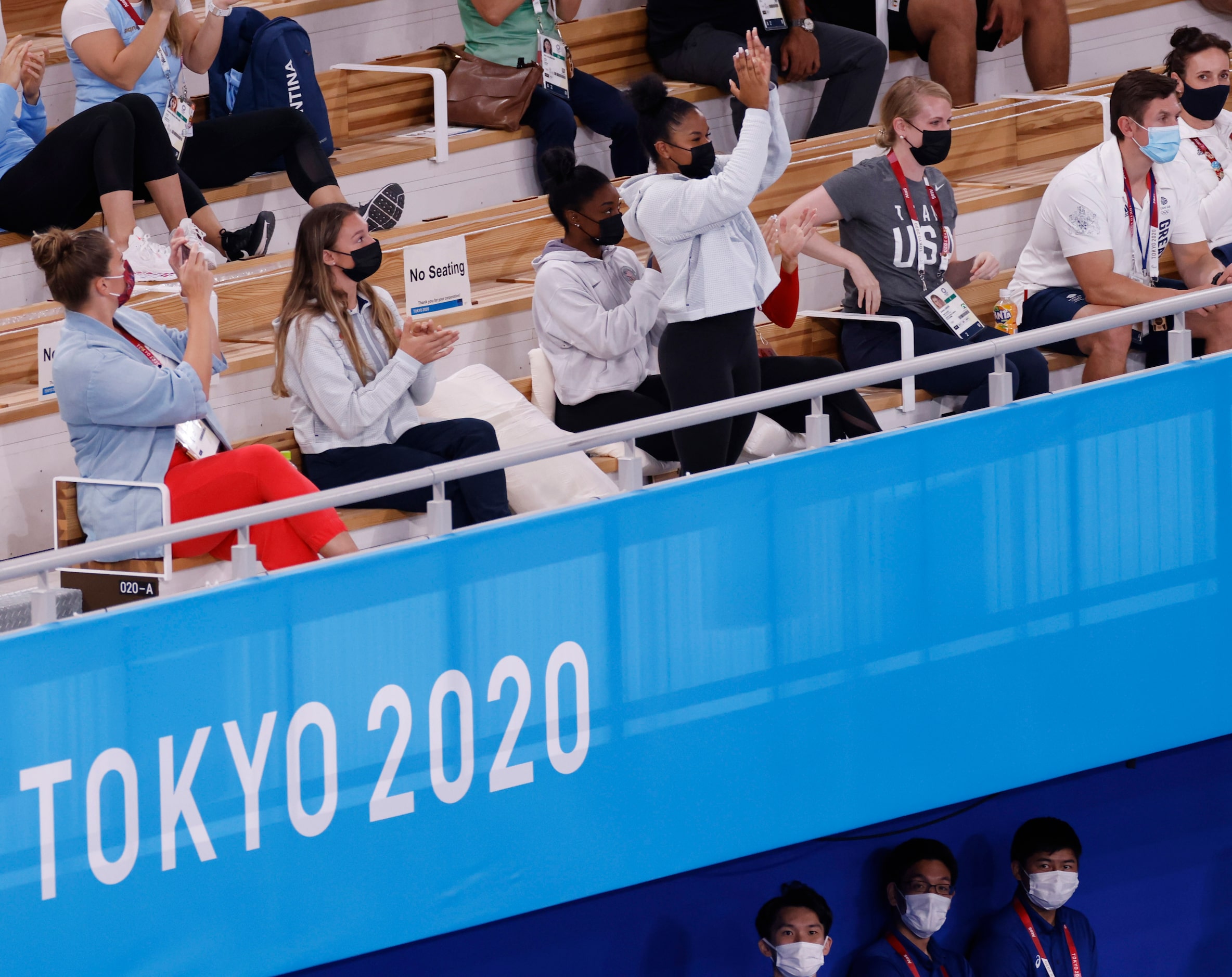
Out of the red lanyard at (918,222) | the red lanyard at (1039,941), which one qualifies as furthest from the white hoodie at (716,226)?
the red lanyard at (1039,941)

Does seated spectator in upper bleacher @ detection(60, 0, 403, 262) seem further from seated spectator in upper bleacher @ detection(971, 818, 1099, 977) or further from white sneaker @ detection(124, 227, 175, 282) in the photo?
seated spectator in upper bleacher @ detection(971, 818, 1099, 977)

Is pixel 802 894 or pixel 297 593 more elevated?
pixel 297 593

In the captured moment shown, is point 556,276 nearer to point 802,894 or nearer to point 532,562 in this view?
point 532,562

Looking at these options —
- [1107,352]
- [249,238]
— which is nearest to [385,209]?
[249,238]

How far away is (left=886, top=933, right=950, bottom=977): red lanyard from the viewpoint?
4766 mm

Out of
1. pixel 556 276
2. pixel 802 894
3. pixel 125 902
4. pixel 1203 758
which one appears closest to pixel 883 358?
pixel 556 276

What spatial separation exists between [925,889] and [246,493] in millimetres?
2264

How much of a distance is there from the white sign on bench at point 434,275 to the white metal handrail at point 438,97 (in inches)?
42.5

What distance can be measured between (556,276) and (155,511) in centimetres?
121

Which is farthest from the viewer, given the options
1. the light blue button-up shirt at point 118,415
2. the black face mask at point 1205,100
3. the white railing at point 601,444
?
the black face mask at point 1205,100

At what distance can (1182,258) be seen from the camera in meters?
4.79

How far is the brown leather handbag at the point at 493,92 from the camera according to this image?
5395 mm

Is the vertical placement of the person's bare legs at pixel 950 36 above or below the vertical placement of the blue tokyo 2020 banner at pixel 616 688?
above

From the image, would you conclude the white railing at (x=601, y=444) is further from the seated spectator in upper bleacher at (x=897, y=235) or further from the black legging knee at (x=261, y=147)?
the black legging knee at (x=261, y=147)
